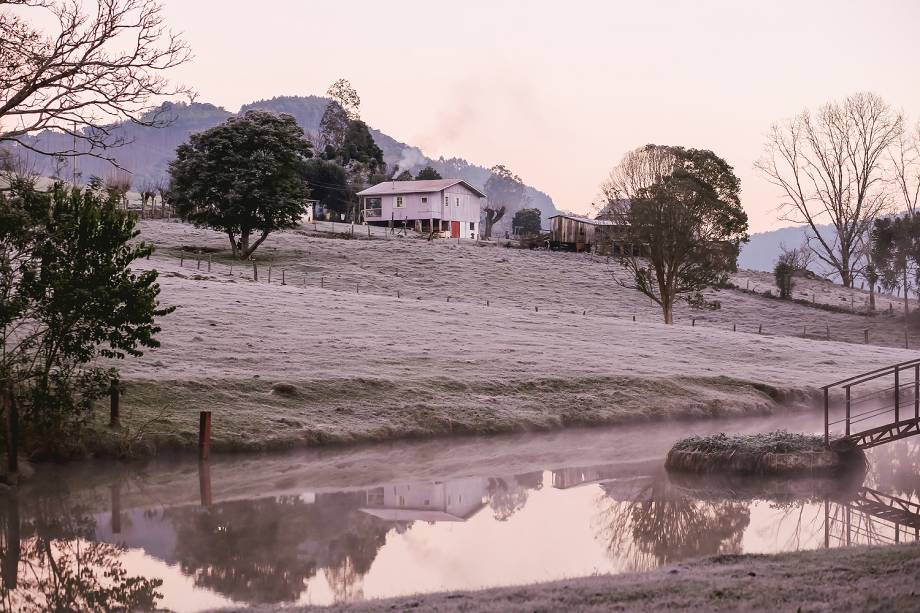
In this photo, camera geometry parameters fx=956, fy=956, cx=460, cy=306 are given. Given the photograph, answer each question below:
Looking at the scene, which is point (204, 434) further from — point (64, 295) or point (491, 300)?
point (491, 300)

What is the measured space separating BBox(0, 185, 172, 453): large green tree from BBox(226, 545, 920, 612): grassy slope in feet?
53.5

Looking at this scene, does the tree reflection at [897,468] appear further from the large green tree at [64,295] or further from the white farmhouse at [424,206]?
the white farmhouse at [424,206]

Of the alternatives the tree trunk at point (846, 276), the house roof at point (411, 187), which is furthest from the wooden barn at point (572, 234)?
the tree trunk at point (846, 276)

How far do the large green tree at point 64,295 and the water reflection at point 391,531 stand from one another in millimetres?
2998

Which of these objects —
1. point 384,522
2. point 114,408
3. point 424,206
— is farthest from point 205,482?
point 424,206

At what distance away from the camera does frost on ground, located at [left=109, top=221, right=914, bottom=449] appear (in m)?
32.2

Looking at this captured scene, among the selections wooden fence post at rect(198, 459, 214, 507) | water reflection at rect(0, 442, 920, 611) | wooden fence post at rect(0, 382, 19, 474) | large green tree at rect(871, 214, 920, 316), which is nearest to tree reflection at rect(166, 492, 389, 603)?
water reflection at rect(0, 442, 920, 611)

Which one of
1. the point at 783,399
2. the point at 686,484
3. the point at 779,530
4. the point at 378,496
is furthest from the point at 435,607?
the point at 783,399

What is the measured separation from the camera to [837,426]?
3769 centimetres

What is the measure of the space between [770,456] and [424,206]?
95.9 metres

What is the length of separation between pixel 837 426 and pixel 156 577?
2945cm

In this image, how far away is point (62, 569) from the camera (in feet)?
54.4

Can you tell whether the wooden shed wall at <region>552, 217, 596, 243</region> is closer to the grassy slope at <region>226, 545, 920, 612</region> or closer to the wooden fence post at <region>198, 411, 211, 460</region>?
the wooden fence post at <region>198, 411, 211, 460</region>

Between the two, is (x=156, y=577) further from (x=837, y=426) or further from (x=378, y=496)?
(x=837, y=426)
